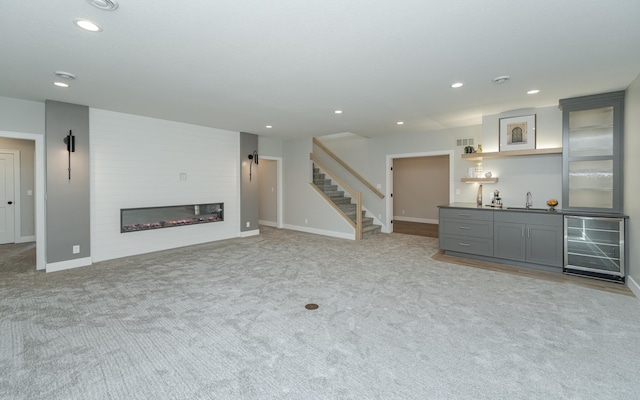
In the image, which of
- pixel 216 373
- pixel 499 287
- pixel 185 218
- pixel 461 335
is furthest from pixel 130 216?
pixel 499 287

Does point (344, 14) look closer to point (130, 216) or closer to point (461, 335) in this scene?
point (461, 335)

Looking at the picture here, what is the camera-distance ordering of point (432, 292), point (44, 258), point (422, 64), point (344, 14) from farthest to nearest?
point (44, 258) < point (432, 292) < point (422, 64) < point (344, 14)

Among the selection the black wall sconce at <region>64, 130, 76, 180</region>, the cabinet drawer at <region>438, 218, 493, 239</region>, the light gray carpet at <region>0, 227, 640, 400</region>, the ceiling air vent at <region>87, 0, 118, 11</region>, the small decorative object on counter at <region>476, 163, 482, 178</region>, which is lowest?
the light gray carpet at <region>0, 227, 640, 400</region>

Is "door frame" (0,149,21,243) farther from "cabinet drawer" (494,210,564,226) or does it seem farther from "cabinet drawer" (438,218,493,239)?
"cabinet drawer" (494,210,564,226)

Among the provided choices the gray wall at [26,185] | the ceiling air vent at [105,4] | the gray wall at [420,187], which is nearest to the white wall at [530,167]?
the gray wall at [420,187]

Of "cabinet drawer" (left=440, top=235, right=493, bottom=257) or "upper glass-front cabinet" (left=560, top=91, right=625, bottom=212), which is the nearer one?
"upper glass-front cabinet" (left=560, top=91, right=625, bottom=212)

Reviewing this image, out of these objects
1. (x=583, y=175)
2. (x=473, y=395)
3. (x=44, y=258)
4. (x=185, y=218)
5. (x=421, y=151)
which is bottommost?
(x=473, y=395)

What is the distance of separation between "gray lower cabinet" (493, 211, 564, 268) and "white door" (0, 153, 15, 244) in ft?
32.6

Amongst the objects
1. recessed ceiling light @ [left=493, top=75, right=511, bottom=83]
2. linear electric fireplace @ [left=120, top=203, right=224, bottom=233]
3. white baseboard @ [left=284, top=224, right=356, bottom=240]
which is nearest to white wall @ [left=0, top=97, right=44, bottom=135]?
linear electric fireplace @ [left=120, top=203, right=224, bottom=233]

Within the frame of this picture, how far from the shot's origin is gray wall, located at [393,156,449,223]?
9398 millimetres

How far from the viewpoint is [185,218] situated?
20.3 feet

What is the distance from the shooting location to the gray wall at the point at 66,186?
4.48 m

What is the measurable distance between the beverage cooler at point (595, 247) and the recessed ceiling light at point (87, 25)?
6.04m

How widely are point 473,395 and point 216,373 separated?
5.66 feet
